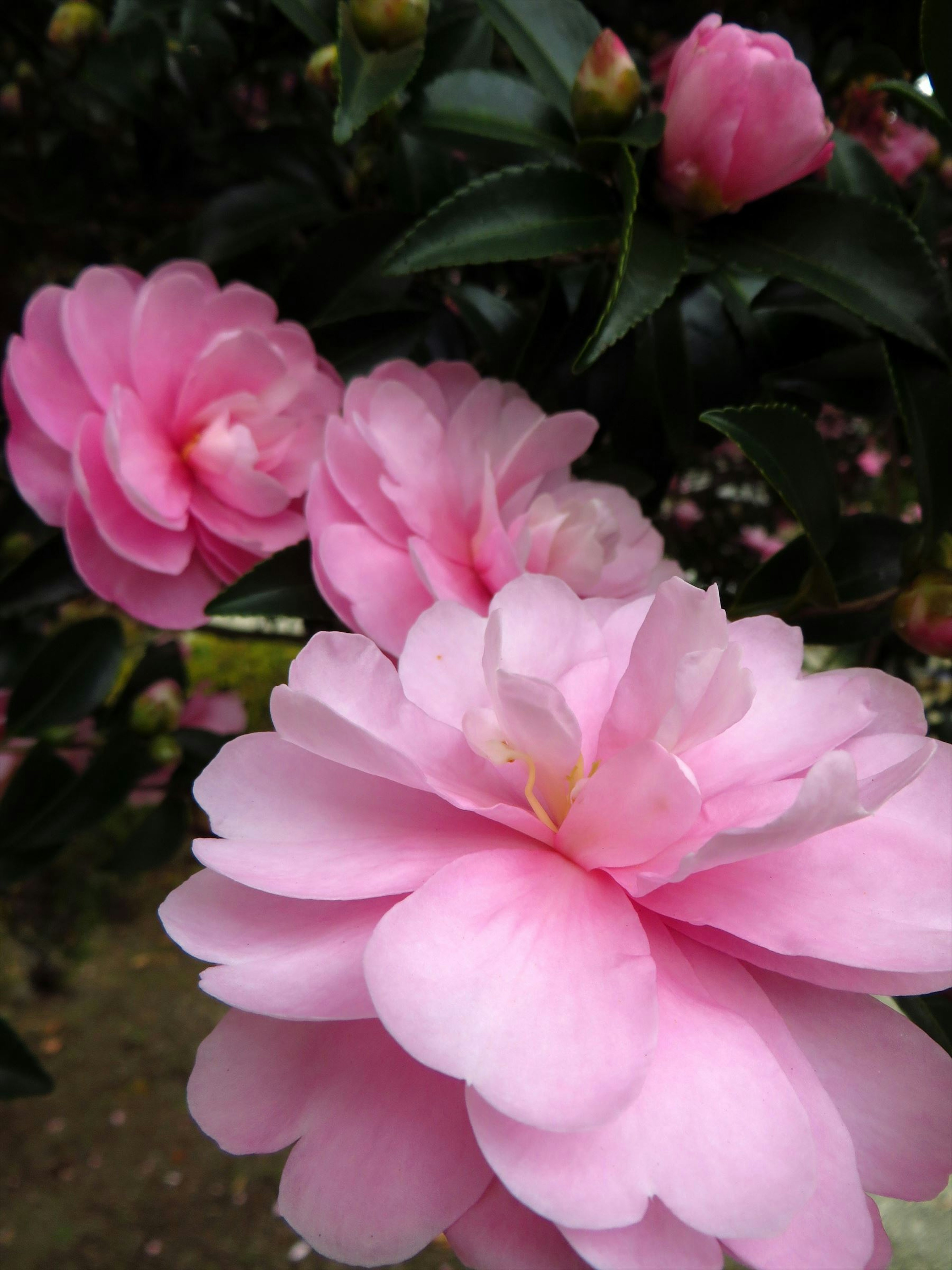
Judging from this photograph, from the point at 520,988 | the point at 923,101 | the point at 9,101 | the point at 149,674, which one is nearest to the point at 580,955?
the point at 520,988

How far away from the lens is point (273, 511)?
47cm

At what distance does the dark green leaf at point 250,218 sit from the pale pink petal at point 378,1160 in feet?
1.66

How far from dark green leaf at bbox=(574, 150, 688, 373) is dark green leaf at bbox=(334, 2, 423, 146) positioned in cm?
12

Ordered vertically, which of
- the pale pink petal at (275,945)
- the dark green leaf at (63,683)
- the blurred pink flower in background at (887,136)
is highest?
the blurred pink flower in background at (887,136)

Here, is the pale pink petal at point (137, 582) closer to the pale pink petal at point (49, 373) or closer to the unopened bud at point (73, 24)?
the pale pink petal at point (49, 373)

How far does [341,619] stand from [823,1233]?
0.90ft

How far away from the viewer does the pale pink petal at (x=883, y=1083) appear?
253 millimetres

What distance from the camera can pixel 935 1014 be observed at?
38cm

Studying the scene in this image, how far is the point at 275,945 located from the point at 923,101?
444 mm

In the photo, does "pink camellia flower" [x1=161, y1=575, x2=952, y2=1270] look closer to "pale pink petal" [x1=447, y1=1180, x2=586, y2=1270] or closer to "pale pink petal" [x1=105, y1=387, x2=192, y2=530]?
"pale pink petal" [x1=447, y1=1180, x2=586, y2=1270]

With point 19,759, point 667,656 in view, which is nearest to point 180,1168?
point 19,759

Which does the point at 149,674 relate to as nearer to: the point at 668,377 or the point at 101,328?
the point at 101,328

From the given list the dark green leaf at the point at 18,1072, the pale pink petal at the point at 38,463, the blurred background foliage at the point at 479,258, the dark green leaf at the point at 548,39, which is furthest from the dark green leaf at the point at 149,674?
the dark green leaf at the point at 548,39

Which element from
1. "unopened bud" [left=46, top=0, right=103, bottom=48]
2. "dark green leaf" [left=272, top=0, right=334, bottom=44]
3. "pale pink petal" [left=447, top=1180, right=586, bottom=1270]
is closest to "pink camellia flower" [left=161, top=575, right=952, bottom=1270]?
"pale pink petal" [left=447, top=1180, right=586, bottom=1270]
